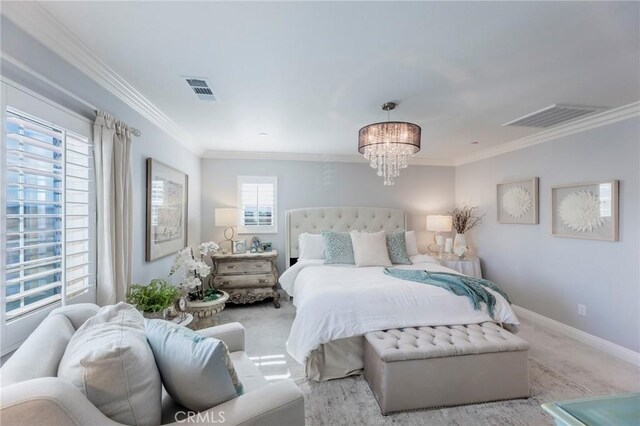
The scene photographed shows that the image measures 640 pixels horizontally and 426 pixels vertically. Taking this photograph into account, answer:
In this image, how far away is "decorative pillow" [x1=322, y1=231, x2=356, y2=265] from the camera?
12.2ft

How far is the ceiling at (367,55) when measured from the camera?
4.71 ft

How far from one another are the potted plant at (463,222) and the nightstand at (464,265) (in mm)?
335

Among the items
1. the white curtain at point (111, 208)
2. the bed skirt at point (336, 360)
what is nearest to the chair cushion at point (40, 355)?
the white curtain at point (111, 208)

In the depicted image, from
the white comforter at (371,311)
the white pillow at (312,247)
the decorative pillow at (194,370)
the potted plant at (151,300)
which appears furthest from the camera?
the white pillow at (312,247)

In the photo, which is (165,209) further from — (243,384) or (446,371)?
(446,371)

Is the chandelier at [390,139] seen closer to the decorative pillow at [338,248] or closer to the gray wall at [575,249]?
the decorative pillow at [338,248]

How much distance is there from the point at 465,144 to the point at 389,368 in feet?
11.0

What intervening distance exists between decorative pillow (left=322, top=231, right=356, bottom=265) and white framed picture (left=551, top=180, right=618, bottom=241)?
2.43m

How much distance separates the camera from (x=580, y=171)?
10.1ft

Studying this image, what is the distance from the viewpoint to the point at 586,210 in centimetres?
298

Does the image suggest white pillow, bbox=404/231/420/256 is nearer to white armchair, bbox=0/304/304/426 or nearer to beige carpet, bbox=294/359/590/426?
beige carpet, bbox=294/359/590/426

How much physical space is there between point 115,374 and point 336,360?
5.99 ft

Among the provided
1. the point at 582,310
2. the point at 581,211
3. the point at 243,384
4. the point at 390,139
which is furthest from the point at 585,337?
the point at 243,384

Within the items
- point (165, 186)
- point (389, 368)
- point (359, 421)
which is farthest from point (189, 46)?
point (359, 421)
